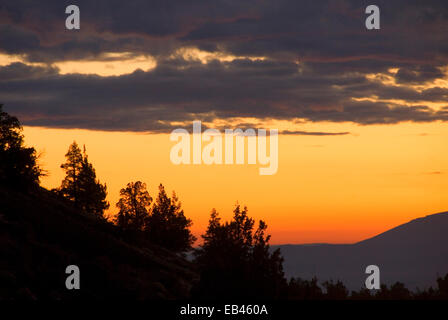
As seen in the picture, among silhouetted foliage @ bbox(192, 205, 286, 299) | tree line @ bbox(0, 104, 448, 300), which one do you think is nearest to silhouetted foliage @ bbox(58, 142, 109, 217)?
tree line @ bbox(0, 104, 448, 300)

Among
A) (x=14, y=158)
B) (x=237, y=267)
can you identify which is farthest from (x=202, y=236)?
(x=14, y=158)

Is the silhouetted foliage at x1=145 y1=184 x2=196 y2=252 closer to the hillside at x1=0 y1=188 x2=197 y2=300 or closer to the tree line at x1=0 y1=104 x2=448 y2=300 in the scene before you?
the tree line at x1=0 y1=104 x2=448 y2=300

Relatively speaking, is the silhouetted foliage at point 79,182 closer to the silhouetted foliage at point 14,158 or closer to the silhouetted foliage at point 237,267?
the silhouetted foliage at point 14,158

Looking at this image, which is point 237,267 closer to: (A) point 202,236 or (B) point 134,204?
(A) point 202,236

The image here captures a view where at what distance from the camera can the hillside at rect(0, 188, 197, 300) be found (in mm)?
48156

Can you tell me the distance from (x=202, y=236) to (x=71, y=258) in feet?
59.0

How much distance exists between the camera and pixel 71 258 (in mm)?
57125

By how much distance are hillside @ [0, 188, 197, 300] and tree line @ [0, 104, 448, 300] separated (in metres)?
3.70

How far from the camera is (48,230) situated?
63281 millimetres

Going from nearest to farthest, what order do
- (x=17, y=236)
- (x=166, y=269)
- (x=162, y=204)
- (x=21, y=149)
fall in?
1. (x=17, y=236)
2. (x=166, y=269)
3. (x=21, y=149)
4. (x=162, y=204)
